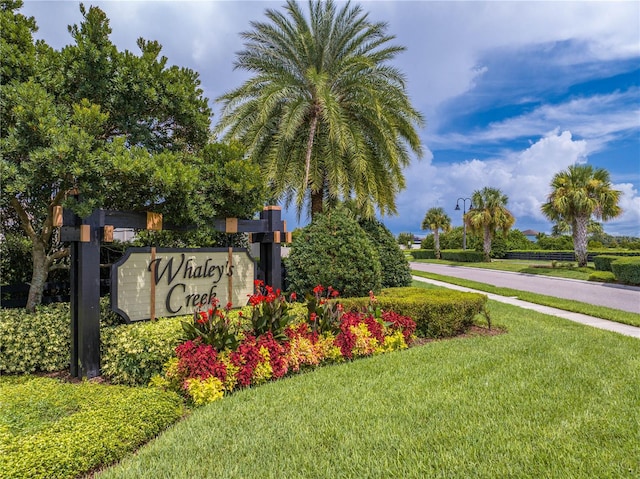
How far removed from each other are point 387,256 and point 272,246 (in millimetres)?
3665

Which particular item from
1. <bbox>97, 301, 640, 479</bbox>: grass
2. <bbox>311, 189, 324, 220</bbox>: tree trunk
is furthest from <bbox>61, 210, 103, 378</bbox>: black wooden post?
<bbox>311, 189, 324, 220</bbox>: tree trunk

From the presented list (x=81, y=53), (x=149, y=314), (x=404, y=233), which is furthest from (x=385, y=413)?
(x=404, y=233)

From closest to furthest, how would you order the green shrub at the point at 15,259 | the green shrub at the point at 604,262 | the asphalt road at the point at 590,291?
the green shrub at the point at 15,259, the asphalt road at the point at 590,291, the green shrub at the point at 604,262

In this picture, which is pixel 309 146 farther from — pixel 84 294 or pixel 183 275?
pixel 84 294

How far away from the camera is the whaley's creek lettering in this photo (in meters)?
5.89

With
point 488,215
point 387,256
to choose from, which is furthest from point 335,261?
point 488,215

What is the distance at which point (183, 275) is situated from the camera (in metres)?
6.11

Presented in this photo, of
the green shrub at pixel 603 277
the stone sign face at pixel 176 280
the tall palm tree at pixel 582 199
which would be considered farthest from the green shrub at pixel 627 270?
the stone sign face at pixel 176 280

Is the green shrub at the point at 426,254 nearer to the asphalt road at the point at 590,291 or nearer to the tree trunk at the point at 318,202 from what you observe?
the asphalt road at the point at 590,291

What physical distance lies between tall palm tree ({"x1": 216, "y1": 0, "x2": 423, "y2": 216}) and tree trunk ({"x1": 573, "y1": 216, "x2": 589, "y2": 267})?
17.3m

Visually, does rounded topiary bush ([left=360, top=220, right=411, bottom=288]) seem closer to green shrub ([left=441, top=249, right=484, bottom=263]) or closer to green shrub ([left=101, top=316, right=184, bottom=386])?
Answer: green shrub ([left=101, top=316, right=184, bottom=386])

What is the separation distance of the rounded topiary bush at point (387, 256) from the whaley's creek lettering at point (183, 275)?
180 inches

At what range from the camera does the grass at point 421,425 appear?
8.63ft

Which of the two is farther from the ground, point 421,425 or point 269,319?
point 269,319
